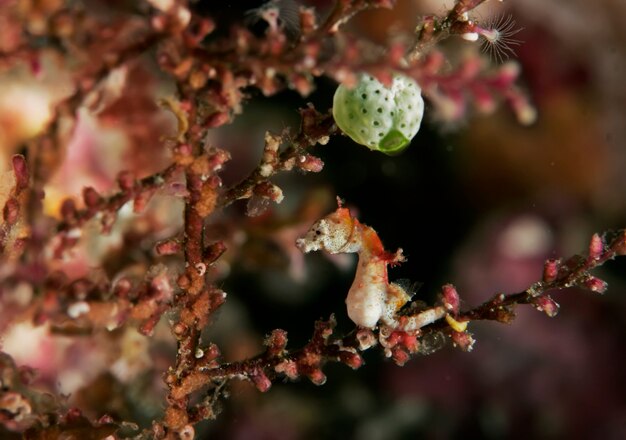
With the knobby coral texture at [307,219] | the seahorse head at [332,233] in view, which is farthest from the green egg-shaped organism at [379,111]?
the seahorse head at [332,233]

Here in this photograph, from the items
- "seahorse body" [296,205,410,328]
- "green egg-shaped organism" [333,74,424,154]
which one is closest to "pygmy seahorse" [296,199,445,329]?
"seahorse body" [296,205,410,328]

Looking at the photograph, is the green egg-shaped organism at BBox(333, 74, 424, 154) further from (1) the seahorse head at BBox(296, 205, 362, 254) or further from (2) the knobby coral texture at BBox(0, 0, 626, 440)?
(1) the seahorse head at BBox(296, 205, 362, 254)

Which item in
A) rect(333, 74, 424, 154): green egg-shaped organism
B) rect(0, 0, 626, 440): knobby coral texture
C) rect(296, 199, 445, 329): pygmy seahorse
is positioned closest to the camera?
rect(0, 0, 626, 440): knobby coral texture

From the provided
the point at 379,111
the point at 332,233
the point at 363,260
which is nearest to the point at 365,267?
the point at 363,260

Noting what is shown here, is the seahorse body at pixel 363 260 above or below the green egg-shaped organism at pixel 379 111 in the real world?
below

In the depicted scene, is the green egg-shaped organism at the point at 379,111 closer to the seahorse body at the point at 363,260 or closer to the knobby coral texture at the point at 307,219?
the knobby coral texture at the point at 307,219

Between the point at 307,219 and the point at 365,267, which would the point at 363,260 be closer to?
the point at 365,267

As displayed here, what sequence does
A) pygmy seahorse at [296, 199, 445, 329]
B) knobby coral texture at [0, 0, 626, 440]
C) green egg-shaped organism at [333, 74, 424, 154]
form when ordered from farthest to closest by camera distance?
1. pygmy seahorse at [296, 199, 445, 329]
2. green egg-shaped organism at [333, 74, 424, 154]
3. knobby coral texture at [0, 0, 626, 440]
